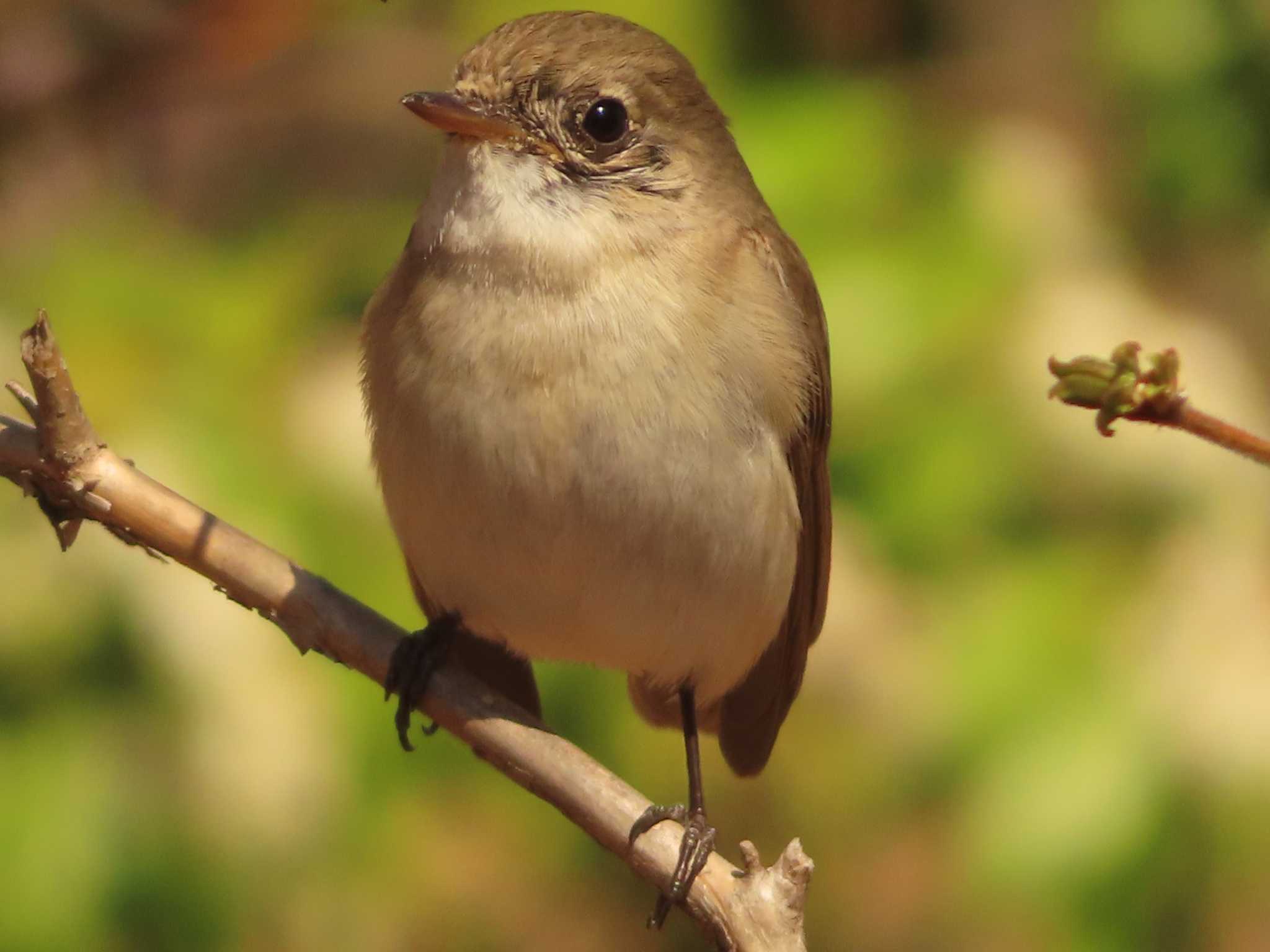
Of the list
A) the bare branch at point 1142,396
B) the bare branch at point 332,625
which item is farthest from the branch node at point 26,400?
the bare branch at point 1142,396


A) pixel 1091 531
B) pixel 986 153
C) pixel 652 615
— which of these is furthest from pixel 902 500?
pixel 986 153

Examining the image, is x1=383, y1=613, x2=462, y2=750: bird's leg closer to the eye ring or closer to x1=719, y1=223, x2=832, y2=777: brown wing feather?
x1=719, y1=223, x2=832, y2=777: brown wing feather

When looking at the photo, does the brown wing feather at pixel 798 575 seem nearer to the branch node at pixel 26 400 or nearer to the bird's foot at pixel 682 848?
the bird's foot at pixel 682 848

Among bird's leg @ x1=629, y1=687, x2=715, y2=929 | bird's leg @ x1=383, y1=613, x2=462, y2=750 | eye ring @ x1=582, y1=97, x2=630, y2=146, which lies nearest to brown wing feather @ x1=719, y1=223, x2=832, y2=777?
bird's leg @ x1=629, y1=687, x2=715, y2=929

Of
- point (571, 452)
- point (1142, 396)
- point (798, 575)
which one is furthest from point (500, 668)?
point (1142, 396)

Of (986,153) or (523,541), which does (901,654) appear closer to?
(523,541)

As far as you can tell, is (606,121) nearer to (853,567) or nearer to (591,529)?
(591,529)
